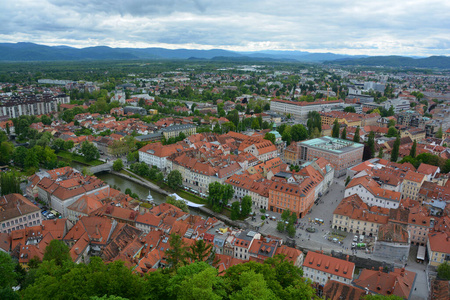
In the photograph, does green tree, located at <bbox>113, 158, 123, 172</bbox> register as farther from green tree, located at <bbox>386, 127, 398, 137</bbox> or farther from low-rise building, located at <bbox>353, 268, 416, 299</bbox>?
green tree, located at <bbox>386, 127, 398, 137</bbox>

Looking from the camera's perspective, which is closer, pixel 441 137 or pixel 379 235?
pixel 379 235

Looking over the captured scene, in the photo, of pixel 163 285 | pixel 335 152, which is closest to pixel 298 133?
pixel 335 152

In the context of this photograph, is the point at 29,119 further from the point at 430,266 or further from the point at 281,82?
the point at 281,82

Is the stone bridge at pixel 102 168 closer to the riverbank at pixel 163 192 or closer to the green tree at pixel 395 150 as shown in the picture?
the riverbank at pixel 163 192

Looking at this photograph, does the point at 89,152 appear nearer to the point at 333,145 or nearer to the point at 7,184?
the point at 7,184

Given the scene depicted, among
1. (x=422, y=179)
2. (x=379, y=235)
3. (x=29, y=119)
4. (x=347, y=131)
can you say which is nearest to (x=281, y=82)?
(x=347, y=131)

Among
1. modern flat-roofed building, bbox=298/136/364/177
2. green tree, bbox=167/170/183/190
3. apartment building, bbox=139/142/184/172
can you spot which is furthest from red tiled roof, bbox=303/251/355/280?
apartment building, bbox=139/142/184/172

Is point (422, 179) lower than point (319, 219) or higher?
higher
